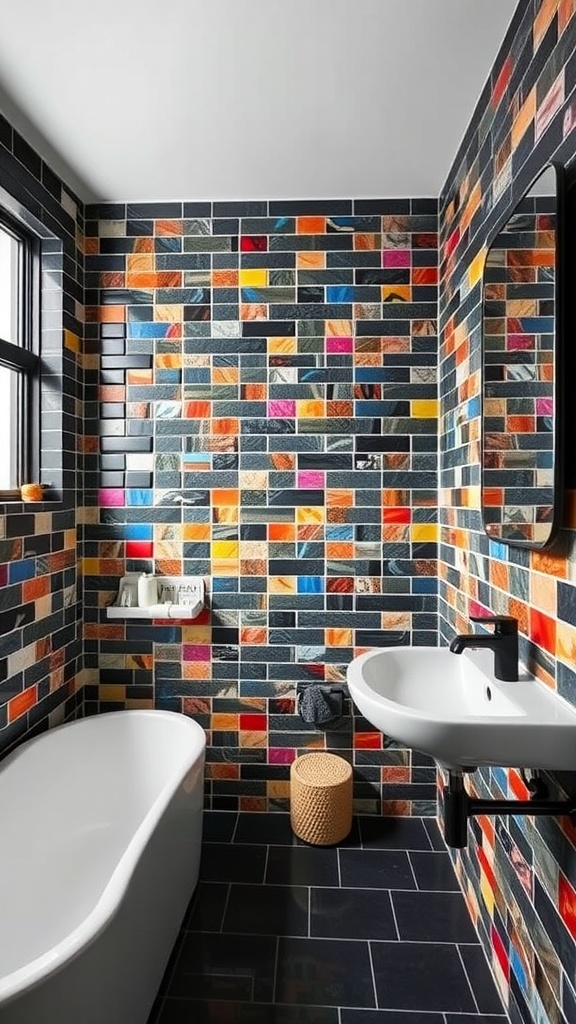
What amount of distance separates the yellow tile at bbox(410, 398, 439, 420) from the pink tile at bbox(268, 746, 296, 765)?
160 centimetres

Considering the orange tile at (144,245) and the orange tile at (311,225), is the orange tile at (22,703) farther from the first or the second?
the orange tile at (311,225)

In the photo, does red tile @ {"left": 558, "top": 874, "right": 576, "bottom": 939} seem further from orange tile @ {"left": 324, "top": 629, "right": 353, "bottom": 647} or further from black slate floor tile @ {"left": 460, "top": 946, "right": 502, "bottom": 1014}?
orange tile @ {"left": 324, "top": 629, "right": 353, "bottom": 647}

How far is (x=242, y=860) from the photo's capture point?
7.57 ft

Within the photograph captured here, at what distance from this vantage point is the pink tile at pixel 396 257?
257 cm

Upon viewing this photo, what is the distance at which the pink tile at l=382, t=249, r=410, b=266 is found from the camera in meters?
2.57

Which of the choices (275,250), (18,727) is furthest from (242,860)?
(275,250)

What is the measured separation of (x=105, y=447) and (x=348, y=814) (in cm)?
190

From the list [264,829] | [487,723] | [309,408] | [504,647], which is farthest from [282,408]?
[264,829]

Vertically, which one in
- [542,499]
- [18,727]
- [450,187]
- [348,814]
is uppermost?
[450,187]

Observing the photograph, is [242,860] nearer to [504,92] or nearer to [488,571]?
[488,571]

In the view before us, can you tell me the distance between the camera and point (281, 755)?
2.61 m

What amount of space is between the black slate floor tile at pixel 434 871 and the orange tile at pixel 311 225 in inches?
105

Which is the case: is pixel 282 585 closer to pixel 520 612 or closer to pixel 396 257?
pixel 520 612

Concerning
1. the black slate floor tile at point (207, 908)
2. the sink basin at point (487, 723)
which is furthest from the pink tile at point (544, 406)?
the black slate floor tile at point (207, 908)
